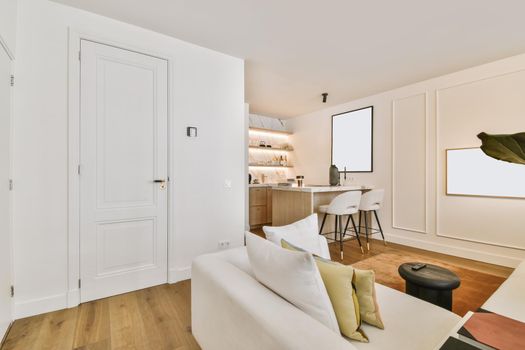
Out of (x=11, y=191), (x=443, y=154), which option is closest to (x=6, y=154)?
(x=11, y=191)

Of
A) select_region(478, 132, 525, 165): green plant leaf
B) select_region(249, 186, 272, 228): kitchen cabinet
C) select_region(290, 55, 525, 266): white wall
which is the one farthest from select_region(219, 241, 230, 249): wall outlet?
select_region(290, 55, 525, 266): white wall

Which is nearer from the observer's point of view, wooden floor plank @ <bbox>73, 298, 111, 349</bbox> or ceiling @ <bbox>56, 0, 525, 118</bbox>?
wooden floor plank @ <bbox>73, 298, 111, 349</bbox>

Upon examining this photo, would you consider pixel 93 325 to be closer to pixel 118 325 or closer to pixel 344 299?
pixel 118 325

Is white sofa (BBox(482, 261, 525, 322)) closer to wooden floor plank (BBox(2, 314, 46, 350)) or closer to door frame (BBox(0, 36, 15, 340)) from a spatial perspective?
wooden floor plank (BBox(2, 314, 46, 350))

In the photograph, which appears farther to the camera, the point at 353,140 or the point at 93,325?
the point at 353,140

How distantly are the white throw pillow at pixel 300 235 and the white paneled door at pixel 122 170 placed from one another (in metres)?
1.56

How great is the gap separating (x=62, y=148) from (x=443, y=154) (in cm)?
457

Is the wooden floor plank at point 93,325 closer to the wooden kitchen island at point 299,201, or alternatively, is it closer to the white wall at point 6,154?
the white wall at point 6,154

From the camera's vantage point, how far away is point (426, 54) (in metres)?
2.97

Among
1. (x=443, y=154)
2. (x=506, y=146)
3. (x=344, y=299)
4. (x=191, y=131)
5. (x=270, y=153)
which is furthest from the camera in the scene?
(x=270, y=153)

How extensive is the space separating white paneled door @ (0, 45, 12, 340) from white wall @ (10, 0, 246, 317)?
14 centimetres

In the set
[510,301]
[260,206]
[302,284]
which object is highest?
[302,284]

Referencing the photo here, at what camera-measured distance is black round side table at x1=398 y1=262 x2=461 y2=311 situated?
1.46m

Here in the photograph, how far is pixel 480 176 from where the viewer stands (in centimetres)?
322
